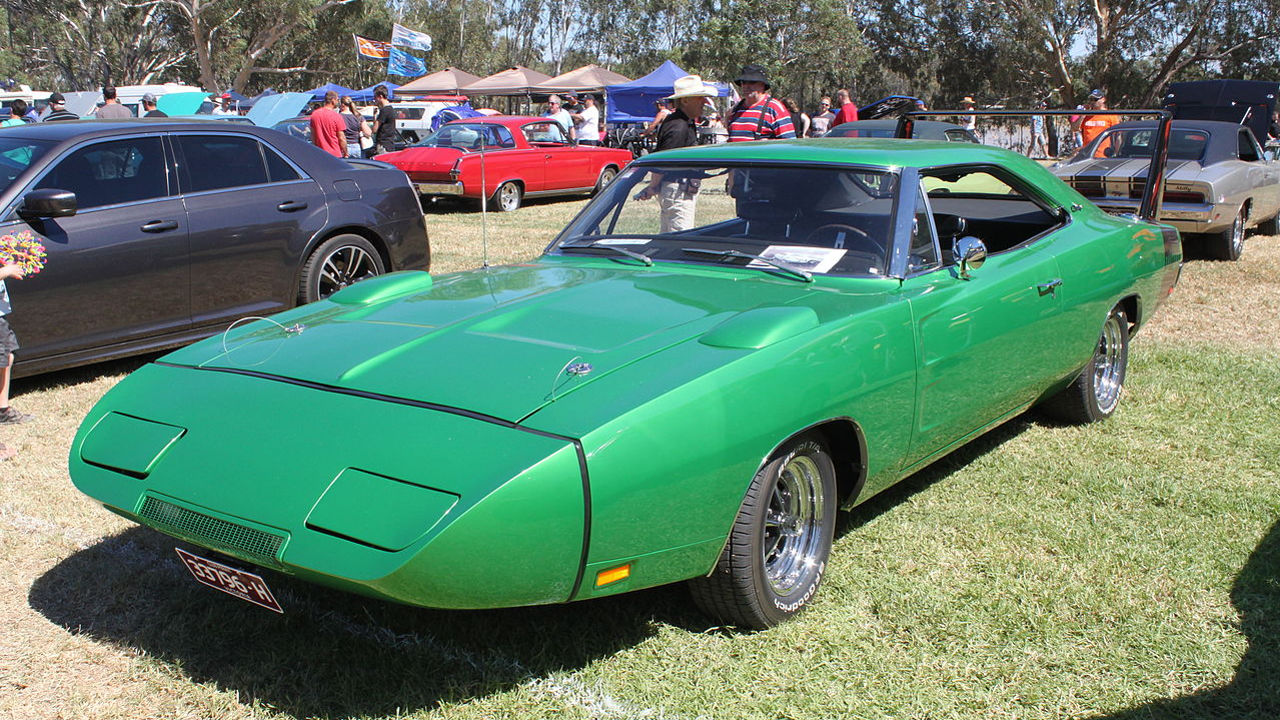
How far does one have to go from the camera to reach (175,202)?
6055 mm

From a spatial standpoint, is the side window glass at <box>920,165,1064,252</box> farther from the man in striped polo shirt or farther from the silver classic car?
the silver classic car

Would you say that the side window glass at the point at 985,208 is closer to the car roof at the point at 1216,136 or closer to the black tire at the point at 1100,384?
the black tire at the point at 1100,384

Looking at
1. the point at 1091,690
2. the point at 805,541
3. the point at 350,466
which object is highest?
the point at 350,466

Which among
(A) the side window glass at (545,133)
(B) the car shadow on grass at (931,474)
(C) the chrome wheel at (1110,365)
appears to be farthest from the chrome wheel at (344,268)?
(A) the side window glass at (545,133)

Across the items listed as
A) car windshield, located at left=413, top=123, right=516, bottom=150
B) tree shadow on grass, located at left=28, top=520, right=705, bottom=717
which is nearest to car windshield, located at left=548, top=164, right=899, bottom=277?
tree shadow on grass, located at left=28, top=520, right=705, bottom=717

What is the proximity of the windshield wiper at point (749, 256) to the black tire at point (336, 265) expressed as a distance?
10.7ft

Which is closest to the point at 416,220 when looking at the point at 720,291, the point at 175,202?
the point at 175,202

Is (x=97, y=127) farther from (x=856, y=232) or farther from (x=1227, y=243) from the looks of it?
(x=1227, y=243)

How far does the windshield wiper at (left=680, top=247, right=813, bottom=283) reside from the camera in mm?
3699

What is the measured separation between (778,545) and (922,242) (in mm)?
1328

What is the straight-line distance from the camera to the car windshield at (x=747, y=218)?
150 inches

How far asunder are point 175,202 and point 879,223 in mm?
4263

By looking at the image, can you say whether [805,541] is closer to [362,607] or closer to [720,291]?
[720,291]

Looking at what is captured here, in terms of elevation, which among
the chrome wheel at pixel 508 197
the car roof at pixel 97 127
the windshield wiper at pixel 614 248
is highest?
the car roof at pixel 97 127
